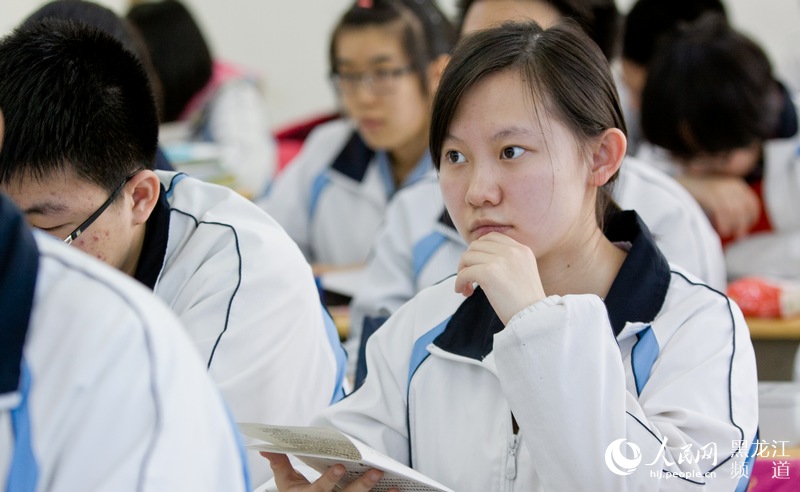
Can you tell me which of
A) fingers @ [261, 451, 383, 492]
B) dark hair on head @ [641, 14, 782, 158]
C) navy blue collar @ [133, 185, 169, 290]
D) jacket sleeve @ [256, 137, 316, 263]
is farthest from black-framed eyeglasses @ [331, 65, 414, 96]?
fingers @ [261, 451, 383, 492]

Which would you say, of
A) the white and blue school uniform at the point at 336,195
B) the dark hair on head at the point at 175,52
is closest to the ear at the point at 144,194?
the white and blue school uniform at the point at 336,195

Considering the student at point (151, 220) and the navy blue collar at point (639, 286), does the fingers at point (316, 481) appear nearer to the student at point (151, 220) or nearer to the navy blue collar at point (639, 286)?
the student at point (151, 220)

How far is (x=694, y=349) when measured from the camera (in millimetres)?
1409

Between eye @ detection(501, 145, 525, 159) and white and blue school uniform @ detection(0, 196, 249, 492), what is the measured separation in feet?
2.18

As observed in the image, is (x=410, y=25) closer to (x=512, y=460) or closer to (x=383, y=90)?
(x=383, y=90)

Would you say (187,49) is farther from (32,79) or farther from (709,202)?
(32,79)

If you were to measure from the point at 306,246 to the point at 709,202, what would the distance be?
4.32ft

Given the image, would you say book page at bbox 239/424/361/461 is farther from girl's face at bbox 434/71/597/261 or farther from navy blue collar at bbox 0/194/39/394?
navy blue collar at bbox 0/194/39/394

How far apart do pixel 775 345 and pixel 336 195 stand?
148 centimetres

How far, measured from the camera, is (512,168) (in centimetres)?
145

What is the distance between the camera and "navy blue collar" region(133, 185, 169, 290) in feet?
5.49

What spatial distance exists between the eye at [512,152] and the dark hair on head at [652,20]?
2369mm

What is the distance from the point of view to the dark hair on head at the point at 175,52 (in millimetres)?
4531

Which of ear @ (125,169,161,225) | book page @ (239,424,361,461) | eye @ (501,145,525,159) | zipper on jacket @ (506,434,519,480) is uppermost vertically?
eye @ (501,145,525,159)
